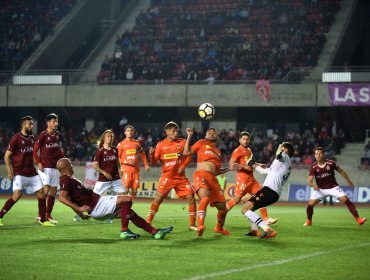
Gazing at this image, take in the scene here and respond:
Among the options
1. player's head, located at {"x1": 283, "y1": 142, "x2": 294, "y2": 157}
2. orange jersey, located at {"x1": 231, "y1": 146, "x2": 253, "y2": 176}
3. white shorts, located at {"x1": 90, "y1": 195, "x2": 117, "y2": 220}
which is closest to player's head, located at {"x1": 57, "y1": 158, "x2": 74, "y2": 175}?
white shorts, located at {"x1": 90, "y1": 195, "x2": 117, "y2": 220}

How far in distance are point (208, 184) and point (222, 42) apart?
2802 cm

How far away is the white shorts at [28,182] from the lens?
16.0 m

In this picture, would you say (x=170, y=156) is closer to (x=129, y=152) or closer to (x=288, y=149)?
(x=288, y=149)

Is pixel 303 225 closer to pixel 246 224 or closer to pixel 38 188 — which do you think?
pixel 246 224

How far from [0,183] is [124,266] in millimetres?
29336

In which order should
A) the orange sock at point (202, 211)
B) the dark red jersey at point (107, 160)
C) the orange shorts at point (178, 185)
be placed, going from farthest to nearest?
the dark red jersey at point (107, 160) → the orange shorts at point (178, 185) → the orange sock at point (202, 211)

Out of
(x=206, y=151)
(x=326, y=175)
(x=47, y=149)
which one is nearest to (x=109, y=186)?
(x=47, y=149)

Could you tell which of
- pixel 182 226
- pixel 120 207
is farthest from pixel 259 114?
pixel 120 207

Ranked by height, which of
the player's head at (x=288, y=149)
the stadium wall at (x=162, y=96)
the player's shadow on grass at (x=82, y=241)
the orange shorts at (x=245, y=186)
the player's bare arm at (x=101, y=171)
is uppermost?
the stadium wall at (x=162, y=96)

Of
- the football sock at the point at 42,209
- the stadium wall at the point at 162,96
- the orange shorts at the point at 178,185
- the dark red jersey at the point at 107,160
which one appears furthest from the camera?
the stadium wall at the point at 162,96

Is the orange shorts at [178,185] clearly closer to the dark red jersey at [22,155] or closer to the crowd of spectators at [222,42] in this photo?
the dark red jersey at [22,155]

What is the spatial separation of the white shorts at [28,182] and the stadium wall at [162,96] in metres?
22.1

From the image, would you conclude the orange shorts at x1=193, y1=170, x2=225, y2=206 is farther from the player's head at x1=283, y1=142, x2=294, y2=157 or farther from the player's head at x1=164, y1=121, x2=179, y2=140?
the player's head at x1=283, y1=142, x2=294, y2=157

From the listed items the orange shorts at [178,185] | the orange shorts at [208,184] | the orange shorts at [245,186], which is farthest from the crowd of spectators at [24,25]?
the orange shorts at [208,184]
